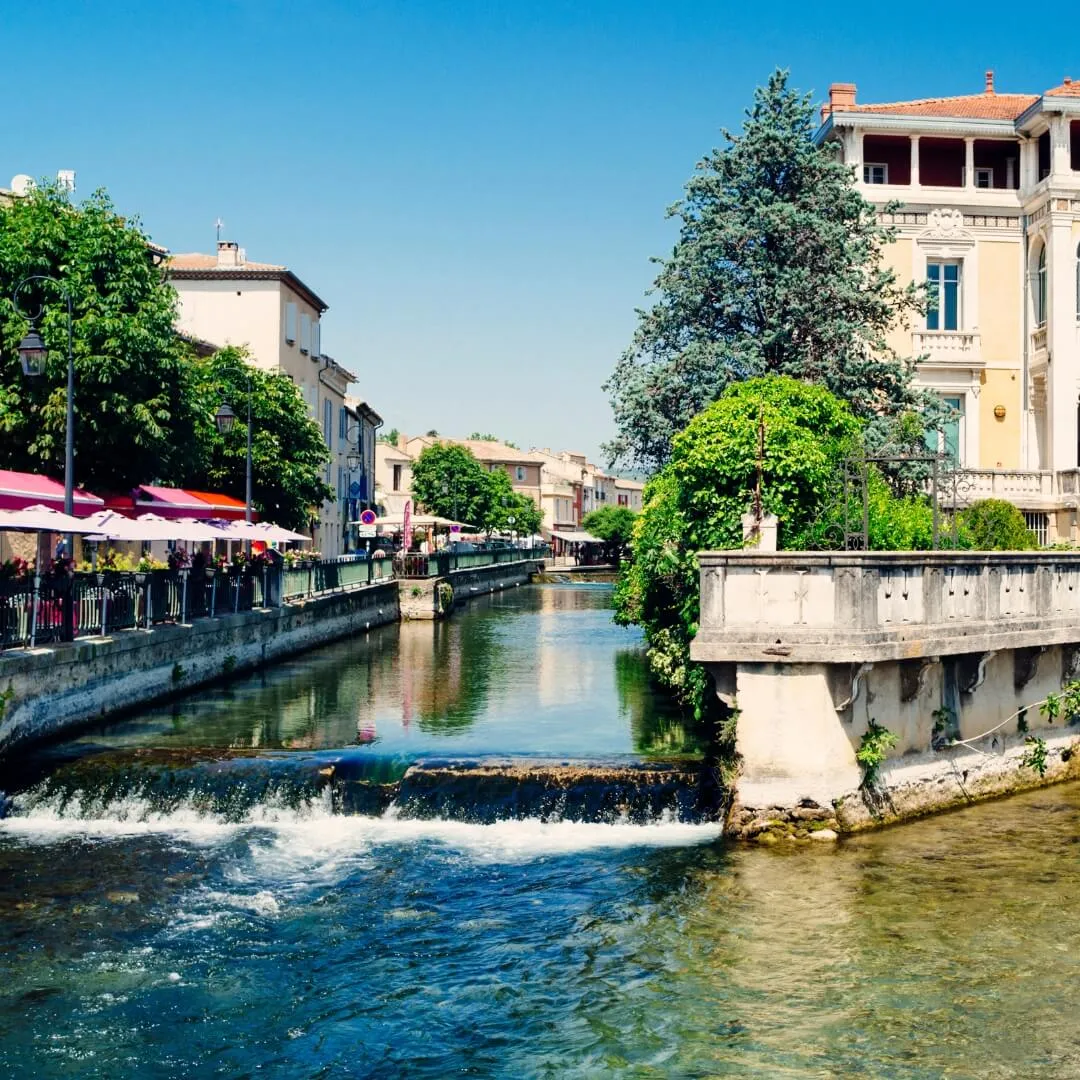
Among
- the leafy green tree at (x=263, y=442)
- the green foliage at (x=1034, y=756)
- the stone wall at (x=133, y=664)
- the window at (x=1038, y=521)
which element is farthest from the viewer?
the leafy green tree at (x=263, y=442)

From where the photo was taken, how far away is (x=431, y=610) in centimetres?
5156

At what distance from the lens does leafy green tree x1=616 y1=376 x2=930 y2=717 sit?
848 inches

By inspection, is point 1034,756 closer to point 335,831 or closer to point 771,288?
point 335,831

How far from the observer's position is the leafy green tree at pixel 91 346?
96.6 feet

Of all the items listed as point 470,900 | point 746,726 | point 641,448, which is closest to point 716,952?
point 470,900

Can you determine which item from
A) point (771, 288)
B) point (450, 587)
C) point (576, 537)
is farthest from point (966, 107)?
point (576, 537)

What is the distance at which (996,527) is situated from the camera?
98.5 ft

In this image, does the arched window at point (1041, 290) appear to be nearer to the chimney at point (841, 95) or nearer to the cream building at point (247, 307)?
the chimney at point (841, 95)

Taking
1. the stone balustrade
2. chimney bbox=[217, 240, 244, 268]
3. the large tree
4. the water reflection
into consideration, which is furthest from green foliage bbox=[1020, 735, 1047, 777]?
chimney bbox=[217, 240, 244, 268]

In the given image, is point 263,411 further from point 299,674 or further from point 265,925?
point 265,925

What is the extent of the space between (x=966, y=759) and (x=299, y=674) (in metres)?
18.1

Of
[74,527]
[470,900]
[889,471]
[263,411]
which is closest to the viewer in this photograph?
[470,900]

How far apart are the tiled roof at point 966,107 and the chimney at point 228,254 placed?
94.2 feet

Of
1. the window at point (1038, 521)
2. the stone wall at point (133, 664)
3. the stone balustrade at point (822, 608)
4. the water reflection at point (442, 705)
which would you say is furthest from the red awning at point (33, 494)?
the window at point (1038, 521)
